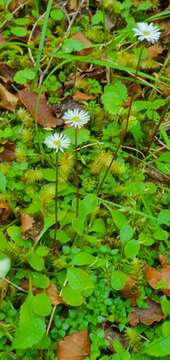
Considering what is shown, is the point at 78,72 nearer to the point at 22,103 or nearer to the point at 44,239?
the point at 22,103

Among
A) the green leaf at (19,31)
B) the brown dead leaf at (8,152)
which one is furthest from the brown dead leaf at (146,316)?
the green leaf at (19,31)

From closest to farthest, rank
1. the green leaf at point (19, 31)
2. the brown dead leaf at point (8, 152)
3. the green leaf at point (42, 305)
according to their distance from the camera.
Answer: the green leaf at point (42, 305)
the brown dead leaf at point (8, 152)
the green leaf at point (19, 31)

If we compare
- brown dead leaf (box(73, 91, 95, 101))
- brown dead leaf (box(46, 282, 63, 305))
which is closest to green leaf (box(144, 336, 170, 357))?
brown dead leaf (box(46, 282, 63, 305))

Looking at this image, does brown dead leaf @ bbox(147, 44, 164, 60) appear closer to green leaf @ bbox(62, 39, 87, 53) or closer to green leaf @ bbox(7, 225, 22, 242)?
green leaf @ bbox(62, 39, 87, 53)

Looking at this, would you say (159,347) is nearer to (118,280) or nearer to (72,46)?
(118,280)

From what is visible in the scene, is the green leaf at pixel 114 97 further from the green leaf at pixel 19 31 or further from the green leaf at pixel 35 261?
the green leaf at pixel 35 261

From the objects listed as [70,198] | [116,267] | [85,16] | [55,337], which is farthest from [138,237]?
[85,16]
